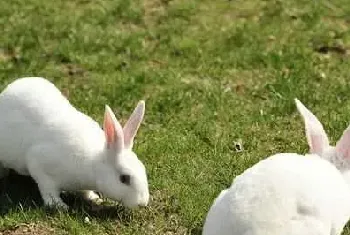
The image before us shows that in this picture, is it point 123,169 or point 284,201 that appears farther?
point 123,169

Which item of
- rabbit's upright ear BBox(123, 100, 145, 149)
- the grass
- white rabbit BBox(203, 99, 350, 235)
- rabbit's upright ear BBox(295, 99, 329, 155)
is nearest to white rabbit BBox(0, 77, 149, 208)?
rabbit's upright ear BBox(123, 100, 145, 149)

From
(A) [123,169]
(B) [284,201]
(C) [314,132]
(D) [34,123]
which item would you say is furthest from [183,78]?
(B) [284,201]

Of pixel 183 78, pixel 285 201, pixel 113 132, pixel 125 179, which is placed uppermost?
pixel 285 201

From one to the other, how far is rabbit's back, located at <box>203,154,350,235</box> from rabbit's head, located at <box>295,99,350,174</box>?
0.16 m

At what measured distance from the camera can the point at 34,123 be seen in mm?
5527

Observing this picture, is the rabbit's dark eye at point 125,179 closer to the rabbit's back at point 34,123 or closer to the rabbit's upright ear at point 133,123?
the rabbit's upright ear at point 133,123

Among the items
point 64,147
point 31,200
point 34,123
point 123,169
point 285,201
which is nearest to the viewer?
point 285,201

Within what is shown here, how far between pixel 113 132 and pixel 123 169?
205mm

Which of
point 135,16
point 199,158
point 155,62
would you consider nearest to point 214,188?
point 199,158

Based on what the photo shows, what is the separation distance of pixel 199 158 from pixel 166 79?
4.25 feet

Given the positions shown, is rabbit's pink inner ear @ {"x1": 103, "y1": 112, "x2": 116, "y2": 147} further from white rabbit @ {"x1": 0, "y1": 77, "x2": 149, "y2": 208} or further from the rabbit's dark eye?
the rabbit's dark eye

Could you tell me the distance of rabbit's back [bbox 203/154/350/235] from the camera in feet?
14.4

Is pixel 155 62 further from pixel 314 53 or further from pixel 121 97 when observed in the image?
pixel 314 53

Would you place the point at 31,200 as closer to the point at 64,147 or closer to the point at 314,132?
the point at 64,147
